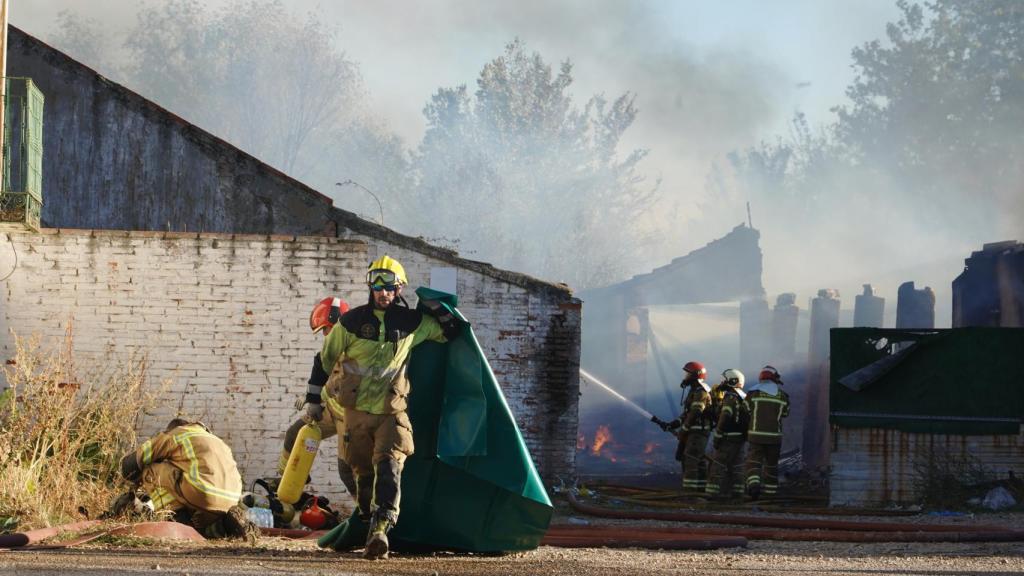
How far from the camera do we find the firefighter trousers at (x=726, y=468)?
56.0ft

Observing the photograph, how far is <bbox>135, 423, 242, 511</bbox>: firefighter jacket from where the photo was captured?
32.0 feet

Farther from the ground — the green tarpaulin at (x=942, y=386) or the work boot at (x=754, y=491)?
the green tarpaulin at (x=942, y=386)

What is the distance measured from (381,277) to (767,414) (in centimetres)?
868

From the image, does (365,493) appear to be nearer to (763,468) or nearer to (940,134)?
(763,468)

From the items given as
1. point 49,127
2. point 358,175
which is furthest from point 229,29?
point 49,127

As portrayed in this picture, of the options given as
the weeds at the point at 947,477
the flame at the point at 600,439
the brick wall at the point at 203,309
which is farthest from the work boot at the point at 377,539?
the flame at the point at 600,439

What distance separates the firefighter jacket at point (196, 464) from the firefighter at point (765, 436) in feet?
26.6

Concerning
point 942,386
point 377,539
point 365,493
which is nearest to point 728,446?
point 942,386

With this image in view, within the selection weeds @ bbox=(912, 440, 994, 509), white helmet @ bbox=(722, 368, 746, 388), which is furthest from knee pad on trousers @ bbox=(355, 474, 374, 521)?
white helmet @ bbox=(722, 368, 746, 388)

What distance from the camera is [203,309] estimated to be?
45.1 feet

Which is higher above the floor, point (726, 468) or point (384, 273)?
point (384, 273)

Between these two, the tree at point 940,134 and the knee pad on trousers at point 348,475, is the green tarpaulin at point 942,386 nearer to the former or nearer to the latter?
the knee pad on trousers at point 348,475

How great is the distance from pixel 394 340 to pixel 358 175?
53.3 meters

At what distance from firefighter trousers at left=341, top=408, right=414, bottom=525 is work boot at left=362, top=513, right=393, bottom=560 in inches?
1.3
